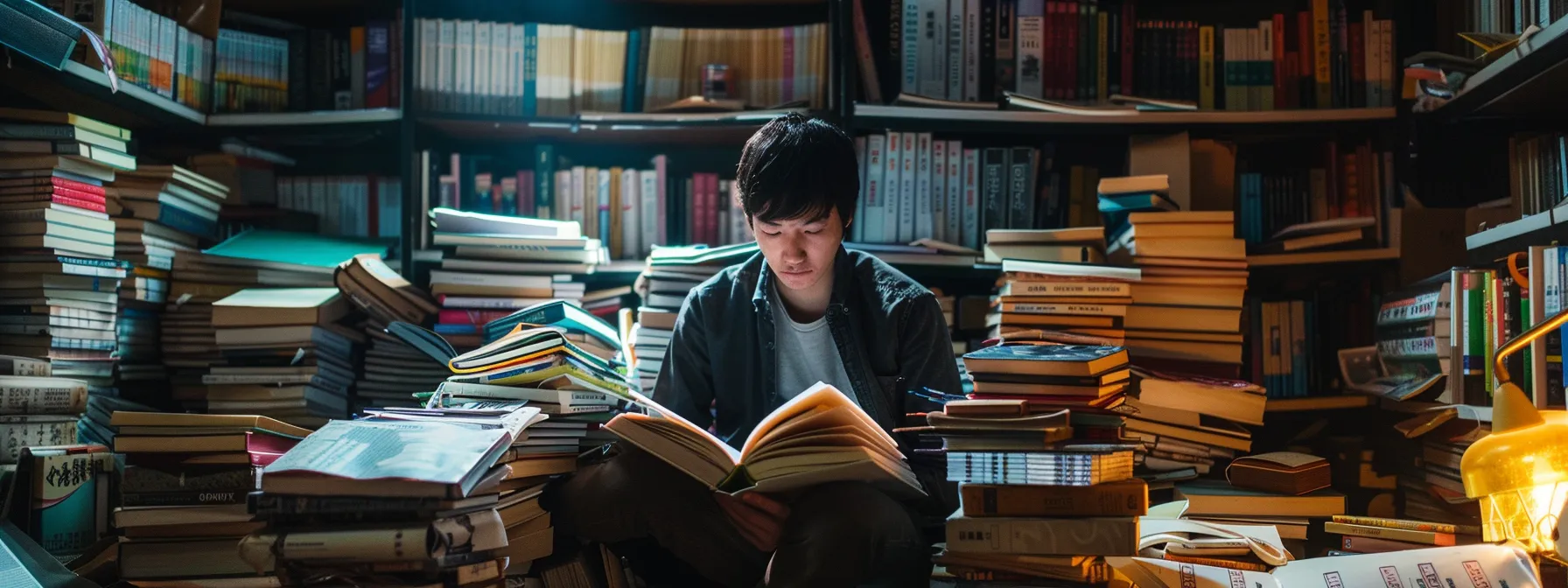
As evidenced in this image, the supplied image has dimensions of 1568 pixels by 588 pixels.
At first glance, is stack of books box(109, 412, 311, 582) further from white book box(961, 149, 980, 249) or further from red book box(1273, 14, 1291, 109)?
red book box(1273, 14, 1291, 109)

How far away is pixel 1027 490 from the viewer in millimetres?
1566

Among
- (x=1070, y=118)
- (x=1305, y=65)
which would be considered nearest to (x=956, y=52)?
(x=1070, y=118)

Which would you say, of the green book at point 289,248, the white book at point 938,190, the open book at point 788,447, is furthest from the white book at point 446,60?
the open book at point 788,447

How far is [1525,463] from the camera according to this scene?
1.32 meters

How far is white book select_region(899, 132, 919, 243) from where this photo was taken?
2.85 m

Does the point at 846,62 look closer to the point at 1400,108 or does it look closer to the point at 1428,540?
the point at 1400,108

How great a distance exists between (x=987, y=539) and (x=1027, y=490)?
90 mm

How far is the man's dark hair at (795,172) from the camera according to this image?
1.95 metres

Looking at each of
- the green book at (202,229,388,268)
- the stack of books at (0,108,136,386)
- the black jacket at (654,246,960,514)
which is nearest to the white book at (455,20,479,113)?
the green book at (202,229,388,268)

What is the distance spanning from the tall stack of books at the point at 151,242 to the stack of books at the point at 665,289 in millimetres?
1119

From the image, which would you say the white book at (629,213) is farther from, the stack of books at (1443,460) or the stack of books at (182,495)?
the stack of books at (1443,460)

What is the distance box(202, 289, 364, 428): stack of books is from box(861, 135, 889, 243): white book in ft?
4.37

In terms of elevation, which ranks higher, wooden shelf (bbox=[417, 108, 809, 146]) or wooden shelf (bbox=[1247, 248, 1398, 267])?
wooden shelf (bbox=[417, 108, 809, 146])

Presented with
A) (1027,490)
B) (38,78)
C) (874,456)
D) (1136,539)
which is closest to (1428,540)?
(1136,539)
